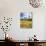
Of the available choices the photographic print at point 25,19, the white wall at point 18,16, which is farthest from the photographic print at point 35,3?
the photographic print at point 25,19

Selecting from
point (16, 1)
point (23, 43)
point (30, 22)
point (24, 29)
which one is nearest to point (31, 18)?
point (30, 22)

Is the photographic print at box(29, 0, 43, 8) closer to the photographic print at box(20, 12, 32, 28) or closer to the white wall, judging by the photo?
the white wall

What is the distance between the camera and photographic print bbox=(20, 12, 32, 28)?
196 inches

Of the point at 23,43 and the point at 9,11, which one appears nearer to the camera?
the point at 23,43

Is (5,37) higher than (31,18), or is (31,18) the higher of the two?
(31,18)

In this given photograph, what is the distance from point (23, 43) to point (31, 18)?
1155 millimetres

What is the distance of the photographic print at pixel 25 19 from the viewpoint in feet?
16.4

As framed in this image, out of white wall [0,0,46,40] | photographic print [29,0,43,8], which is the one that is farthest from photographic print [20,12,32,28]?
photographic print [29,0,43,8]

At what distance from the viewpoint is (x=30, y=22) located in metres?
5.02

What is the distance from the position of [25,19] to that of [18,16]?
29 centimetres

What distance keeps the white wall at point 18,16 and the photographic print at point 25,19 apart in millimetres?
114

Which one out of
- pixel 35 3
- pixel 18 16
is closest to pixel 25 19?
pixel 18 16

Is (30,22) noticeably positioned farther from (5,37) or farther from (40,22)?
(5,37)

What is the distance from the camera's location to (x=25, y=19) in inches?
197
